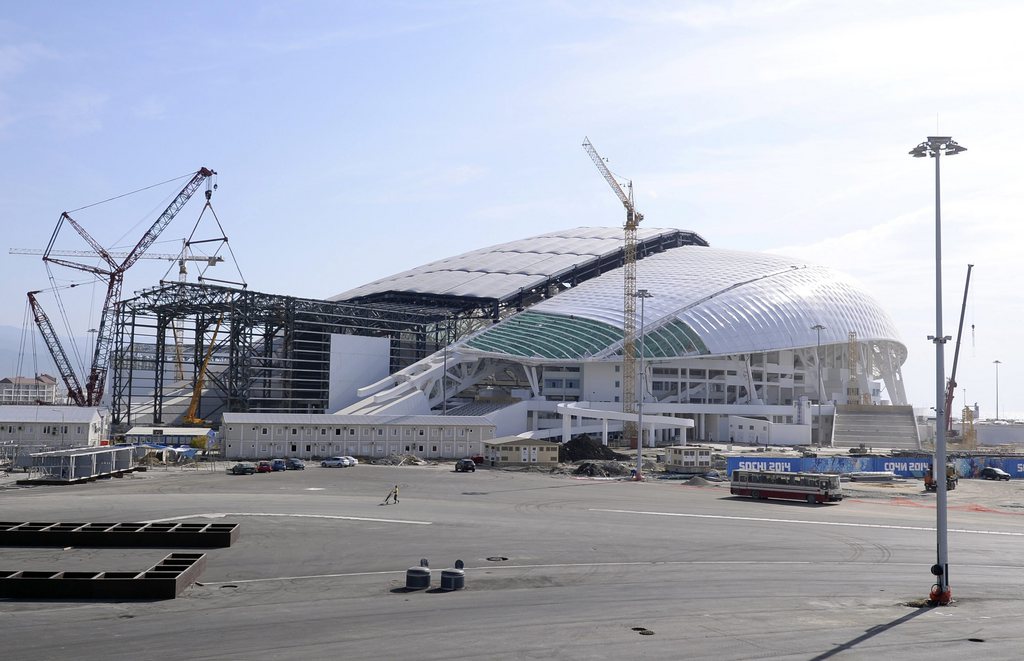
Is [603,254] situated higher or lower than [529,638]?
higher

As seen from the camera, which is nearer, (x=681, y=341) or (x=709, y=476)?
(x=709, y=476)

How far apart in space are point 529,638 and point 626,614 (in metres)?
3.15

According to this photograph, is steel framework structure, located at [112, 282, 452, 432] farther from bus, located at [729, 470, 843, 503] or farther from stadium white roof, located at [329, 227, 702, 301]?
bus, located at [729, 470, 843, 503]

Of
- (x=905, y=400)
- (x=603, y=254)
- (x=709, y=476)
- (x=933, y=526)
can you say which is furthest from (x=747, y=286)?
(x=933, y=526)

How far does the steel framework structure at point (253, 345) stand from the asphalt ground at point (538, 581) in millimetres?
51646

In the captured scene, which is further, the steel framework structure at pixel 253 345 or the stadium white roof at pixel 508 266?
the stadium white roof at pixel 508 266

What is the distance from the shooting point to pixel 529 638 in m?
18.8

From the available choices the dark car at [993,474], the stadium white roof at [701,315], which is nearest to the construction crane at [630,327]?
the stadium white roof at [701,315]

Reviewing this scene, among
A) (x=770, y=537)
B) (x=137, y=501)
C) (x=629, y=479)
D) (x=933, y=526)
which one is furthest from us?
(x=629, y=479)

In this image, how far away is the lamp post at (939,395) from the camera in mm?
22672

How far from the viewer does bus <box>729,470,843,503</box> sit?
47656 mm

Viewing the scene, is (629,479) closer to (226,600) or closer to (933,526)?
(933,526)

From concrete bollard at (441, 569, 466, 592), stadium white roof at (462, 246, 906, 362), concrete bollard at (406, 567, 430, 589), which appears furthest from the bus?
stadium white roof at (462, 246, 906, 362)

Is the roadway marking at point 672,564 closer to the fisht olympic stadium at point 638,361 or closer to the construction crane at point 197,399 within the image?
the fisht olympic stadium at point 638,361
